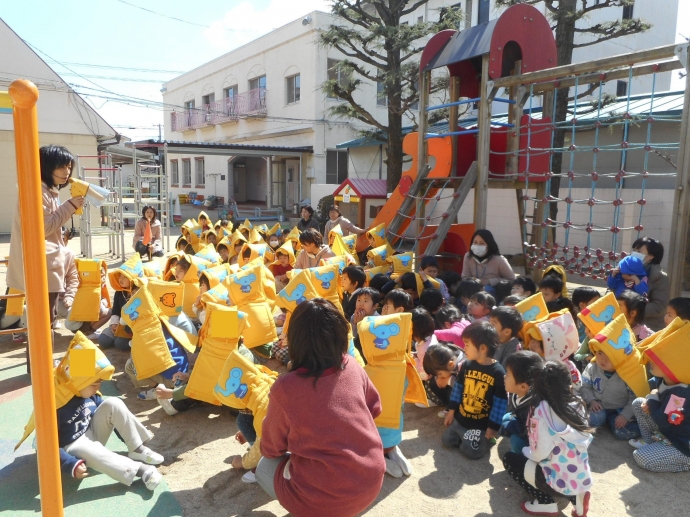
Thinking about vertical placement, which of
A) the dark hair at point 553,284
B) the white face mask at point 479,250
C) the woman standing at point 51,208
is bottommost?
the dark hair at point 553,284

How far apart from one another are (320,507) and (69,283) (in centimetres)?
368

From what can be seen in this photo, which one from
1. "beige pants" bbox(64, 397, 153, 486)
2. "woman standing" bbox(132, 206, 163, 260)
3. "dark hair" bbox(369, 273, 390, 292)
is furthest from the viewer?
"woman standing" bbox(132, 206, 163, 260)

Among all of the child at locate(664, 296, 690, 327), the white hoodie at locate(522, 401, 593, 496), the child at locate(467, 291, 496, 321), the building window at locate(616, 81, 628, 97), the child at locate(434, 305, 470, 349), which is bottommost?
the white hoodie at locate(522, 401, 593, 496)

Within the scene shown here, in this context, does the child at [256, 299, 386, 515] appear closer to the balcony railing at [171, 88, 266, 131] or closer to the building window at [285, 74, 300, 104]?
the building window at [285, 74, 300, 104]

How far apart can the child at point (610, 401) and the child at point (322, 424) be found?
1.89 m

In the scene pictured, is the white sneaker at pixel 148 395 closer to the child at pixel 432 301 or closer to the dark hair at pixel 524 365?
the child at pixel 432 301

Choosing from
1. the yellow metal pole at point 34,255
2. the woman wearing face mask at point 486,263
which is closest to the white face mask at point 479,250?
the woman wearing face mask at point 486,263

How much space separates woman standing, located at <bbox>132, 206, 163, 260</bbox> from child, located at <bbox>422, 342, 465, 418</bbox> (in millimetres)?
6852

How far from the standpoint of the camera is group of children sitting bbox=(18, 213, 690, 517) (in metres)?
2.52

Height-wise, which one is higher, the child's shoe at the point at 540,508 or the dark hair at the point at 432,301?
the dark hair at the point at 432,301

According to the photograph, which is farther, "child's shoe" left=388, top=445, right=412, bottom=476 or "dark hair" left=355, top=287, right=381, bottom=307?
"dark hair" left=355, top=287, right=381, bottom=307

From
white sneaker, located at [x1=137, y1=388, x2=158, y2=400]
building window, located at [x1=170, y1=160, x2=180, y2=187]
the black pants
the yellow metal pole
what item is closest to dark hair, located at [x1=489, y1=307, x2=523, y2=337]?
the black pants

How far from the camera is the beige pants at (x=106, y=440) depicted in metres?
2.62

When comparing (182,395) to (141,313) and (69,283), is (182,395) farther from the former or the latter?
(69,283)
